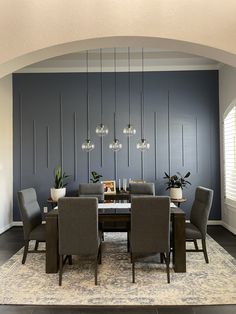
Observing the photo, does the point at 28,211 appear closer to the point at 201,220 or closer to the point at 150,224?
the point at 150,224

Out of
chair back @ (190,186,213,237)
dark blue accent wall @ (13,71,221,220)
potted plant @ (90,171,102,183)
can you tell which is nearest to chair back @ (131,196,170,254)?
chair back @ (190,186,213,237)

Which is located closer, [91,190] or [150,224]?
[150,224]

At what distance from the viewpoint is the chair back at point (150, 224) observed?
2.97 metres

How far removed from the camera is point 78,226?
9.73 feet

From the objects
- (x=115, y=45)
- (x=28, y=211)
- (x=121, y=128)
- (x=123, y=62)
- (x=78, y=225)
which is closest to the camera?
(x=115, y=45)

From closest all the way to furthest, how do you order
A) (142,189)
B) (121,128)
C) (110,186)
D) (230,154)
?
(142,189)
(230,154)
(110,186)
(121,128)

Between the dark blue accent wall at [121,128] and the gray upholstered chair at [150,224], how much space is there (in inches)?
107

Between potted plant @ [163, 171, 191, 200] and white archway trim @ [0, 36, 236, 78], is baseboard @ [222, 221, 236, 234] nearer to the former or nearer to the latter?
potted plant @ [163, 171, 191, 200]

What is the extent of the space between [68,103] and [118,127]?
1.23 m

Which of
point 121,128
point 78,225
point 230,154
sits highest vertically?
point 121,128

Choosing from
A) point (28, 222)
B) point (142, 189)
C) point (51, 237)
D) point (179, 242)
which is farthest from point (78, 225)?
point (142, 189)

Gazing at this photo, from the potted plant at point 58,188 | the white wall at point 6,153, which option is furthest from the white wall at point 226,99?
the white wall at point 6,153

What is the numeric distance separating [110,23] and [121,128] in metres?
3.36

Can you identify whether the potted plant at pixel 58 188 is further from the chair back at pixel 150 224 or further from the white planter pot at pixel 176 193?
the chair back at pixel 150 224
